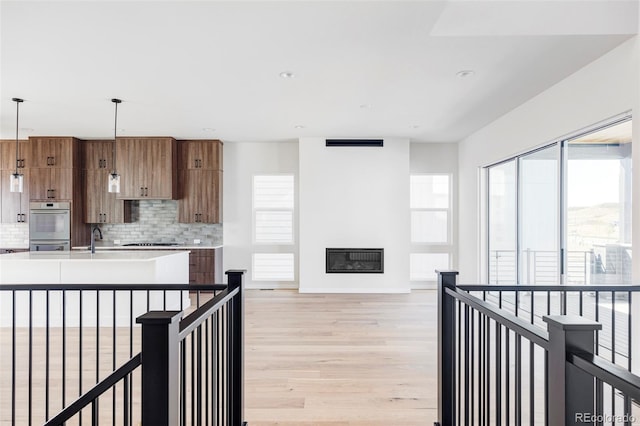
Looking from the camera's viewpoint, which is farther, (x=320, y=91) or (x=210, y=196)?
(x=210, y=196)

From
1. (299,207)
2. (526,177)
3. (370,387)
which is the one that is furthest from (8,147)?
(526,177)

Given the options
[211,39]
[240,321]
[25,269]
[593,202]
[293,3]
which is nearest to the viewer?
[240,321]

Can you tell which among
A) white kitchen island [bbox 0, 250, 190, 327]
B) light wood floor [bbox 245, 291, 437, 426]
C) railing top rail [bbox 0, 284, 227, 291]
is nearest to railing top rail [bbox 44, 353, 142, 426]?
railing top rail [bbox 0, 284, 227, 291]

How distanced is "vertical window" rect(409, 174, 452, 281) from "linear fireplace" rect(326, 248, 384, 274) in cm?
90

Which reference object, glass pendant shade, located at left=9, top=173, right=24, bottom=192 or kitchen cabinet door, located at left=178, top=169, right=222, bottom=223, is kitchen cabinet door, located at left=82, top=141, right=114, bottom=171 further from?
glass pendant shade, located at left=9, top=173, right=24, bottom=192

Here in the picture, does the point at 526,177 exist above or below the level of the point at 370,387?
above

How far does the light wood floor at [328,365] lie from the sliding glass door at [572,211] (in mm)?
1458

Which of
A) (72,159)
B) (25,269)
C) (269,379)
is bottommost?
(269,379)

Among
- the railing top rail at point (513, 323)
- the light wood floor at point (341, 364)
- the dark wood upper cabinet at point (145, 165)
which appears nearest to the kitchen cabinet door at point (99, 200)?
the dark wood upper cabinet at point (145, 165)

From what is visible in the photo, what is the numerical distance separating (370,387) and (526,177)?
338 cm

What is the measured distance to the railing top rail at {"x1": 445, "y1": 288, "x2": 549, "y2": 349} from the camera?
109cm

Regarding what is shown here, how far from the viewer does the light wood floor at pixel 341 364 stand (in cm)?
239

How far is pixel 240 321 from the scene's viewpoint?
2.06 m

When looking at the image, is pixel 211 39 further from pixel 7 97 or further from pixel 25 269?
pixel 25 269
